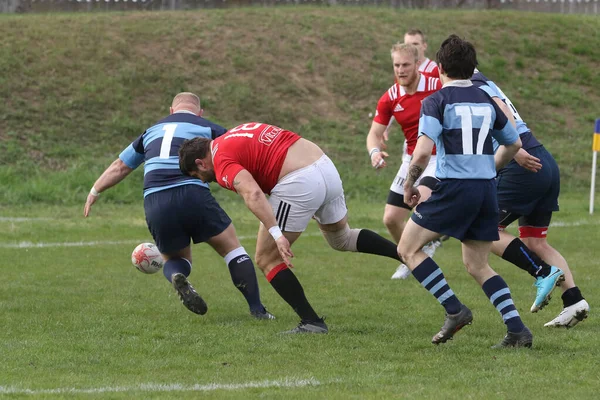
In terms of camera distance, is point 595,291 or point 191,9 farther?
point 191,9

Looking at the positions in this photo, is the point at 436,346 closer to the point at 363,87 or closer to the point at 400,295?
the point at 400,295

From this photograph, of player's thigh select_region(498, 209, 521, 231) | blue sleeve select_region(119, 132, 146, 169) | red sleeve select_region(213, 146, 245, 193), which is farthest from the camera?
blue sleeve select_region(119, 132, 146, 169)

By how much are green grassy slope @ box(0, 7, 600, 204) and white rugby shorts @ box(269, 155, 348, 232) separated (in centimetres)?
1162

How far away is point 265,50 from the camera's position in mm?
27406

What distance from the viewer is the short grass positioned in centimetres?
560

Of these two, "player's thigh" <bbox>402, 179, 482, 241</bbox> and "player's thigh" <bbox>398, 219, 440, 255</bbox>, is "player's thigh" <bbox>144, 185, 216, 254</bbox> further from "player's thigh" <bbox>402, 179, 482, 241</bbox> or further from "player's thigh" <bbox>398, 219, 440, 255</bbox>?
"player's thigh" <bbox>402, 179, 482, 241</bbox>

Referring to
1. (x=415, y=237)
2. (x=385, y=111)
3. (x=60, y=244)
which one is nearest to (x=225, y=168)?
(x=415, y=237)

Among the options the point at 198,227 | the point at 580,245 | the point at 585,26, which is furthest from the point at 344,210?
the point at 585,26

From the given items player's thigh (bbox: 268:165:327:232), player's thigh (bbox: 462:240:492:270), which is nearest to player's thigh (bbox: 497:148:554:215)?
player's thigh (bbox: 462:240:492:270)

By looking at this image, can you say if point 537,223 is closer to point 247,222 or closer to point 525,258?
point 525,258

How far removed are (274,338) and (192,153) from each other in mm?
1401

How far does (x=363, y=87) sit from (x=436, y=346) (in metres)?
20.4

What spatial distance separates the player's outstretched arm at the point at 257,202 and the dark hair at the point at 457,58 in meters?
1.44

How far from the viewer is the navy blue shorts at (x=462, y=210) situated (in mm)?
6355
